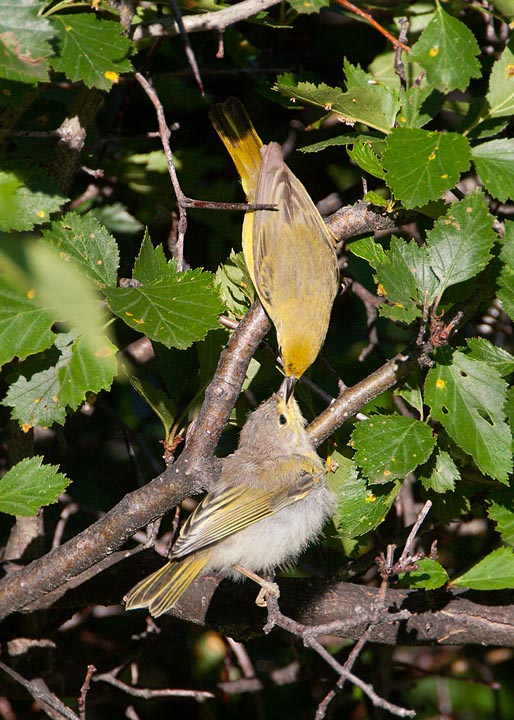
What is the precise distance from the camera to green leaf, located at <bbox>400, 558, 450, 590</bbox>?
7.86 ft

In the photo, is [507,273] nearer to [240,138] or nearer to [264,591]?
[264,591]

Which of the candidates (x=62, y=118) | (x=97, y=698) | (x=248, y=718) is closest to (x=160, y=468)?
(x=97, y=698)

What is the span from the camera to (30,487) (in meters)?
2.35

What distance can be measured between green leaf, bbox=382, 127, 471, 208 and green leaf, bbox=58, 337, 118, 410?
3.13 ft

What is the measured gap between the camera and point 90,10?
8.21 ft

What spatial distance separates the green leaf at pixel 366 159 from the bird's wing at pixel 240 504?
1084 millimetres

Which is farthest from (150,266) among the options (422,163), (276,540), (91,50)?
(276,540)

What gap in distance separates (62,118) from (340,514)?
→ 5.99 ft

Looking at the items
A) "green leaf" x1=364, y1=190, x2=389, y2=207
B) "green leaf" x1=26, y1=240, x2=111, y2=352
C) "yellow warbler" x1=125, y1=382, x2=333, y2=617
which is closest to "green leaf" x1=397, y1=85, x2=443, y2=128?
"green leaf" x1=364, y1=190, x2=389, y2=207

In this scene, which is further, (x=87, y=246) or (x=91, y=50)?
(x=87, y=246)

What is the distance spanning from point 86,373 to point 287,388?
0.84 meters

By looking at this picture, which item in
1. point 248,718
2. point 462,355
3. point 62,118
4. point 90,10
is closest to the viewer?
point 462,355

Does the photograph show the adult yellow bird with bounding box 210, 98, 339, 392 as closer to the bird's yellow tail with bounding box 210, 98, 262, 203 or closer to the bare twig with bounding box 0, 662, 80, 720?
the bird's yellow tail with bounding box 210, 98, 262, 203

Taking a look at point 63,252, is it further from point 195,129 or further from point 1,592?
point 195,129
